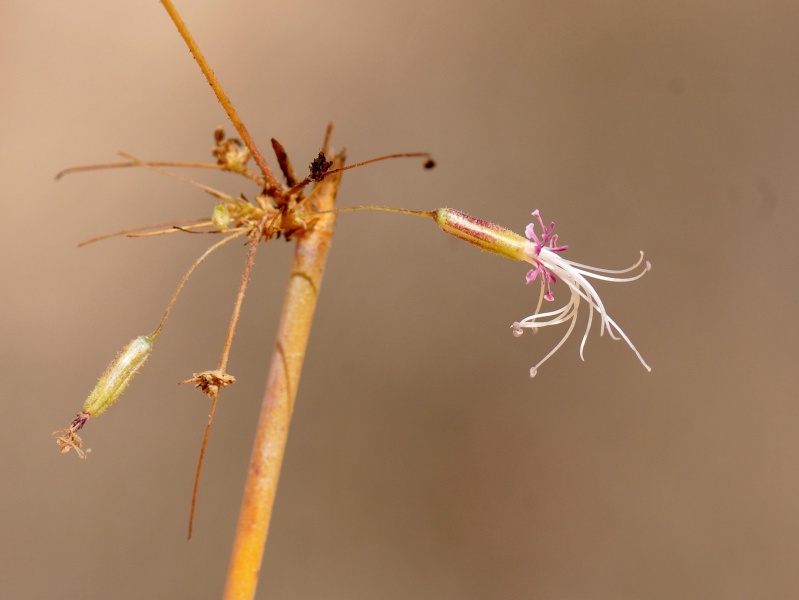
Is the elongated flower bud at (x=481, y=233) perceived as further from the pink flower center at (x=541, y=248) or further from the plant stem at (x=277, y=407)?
the plant stem at (x=277, y=407)

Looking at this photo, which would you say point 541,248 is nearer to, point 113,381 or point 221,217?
point 221,217

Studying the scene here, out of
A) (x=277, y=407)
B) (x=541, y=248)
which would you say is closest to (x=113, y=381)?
(x=277, y=407)

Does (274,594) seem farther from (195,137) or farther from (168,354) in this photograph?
(195,137)

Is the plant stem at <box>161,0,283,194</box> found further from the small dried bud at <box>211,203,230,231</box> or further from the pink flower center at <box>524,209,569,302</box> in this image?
the pink flower center at <box>524,209,569,302</box>

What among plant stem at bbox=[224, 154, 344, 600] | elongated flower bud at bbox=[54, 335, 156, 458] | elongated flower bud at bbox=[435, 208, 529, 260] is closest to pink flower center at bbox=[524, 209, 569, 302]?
elongated flower bud at bbox=[435, 208, 529, 260]

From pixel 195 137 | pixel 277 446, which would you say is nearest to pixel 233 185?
pixel 195 137

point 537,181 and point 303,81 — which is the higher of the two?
point 303,81
